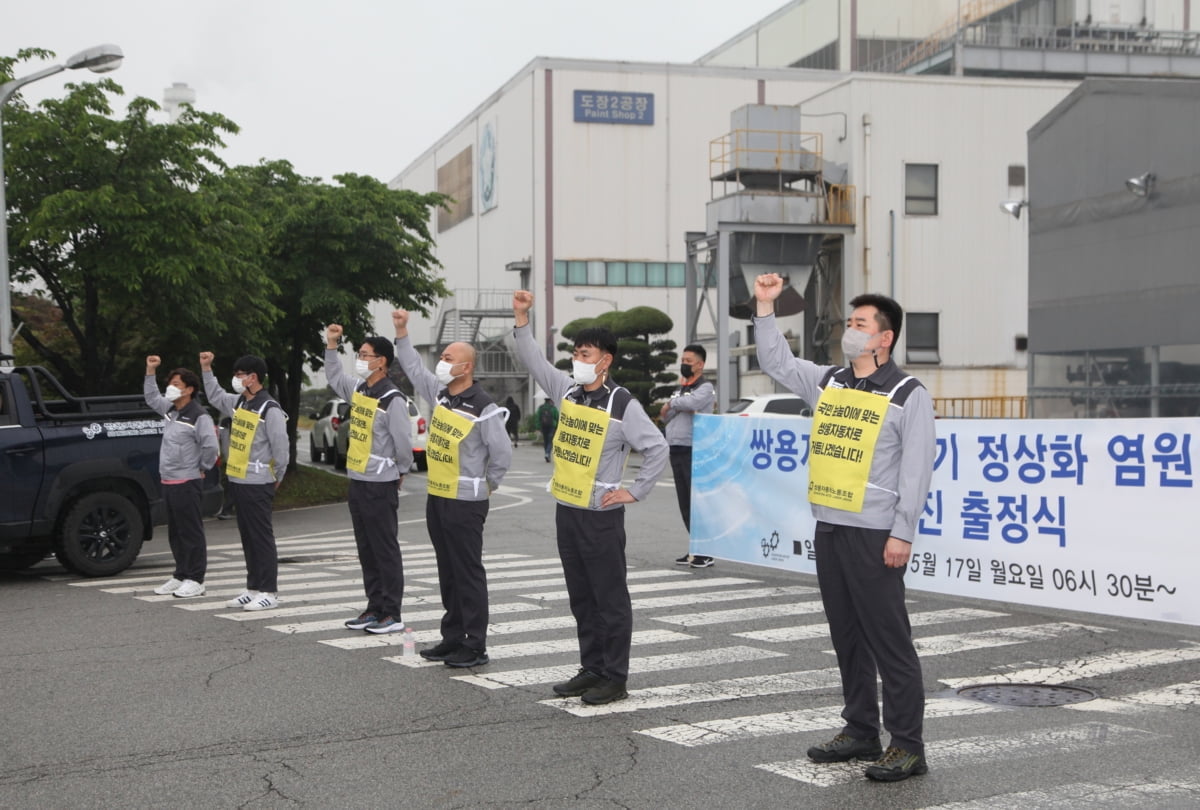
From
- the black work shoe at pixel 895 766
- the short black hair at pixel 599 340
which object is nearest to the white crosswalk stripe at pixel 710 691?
the black work shoe at pixel 895 766

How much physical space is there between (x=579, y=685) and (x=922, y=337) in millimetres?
37841

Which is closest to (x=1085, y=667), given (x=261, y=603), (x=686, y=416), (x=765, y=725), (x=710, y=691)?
(x=710, y=691)

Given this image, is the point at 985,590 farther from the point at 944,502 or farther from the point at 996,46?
the point at 996,46

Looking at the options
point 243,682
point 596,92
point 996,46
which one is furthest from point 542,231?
point 243,682

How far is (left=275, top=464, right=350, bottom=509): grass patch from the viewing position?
81.5 feet

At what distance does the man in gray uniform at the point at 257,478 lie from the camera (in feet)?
36.7

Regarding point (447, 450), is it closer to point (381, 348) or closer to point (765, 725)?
point (381, 348)

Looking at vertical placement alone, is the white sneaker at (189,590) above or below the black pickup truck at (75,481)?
below

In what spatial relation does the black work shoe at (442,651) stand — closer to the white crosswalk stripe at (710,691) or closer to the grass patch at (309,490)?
the white crosswalk stripe at (710,691)

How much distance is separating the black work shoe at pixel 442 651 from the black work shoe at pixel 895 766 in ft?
10.9

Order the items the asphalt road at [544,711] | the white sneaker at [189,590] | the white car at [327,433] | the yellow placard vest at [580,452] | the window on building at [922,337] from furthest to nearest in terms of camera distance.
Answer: the window on building at [922,337] < the white car at [327,433] < the white sneaker at [189,590] < the yellow placard vest at [580,452] < the asphalt road at [544,711]

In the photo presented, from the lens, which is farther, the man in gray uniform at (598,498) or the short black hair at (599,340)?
the short black hair at (599,340)

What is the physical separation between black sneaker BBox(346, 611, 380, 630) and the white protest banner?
440 centimetres

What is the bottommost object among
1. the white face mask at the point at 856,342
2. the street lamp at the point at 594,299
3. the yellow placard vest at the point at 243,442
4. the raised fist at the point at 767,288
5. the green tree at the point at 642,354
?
the yellow placard vest at the point at 243,442
